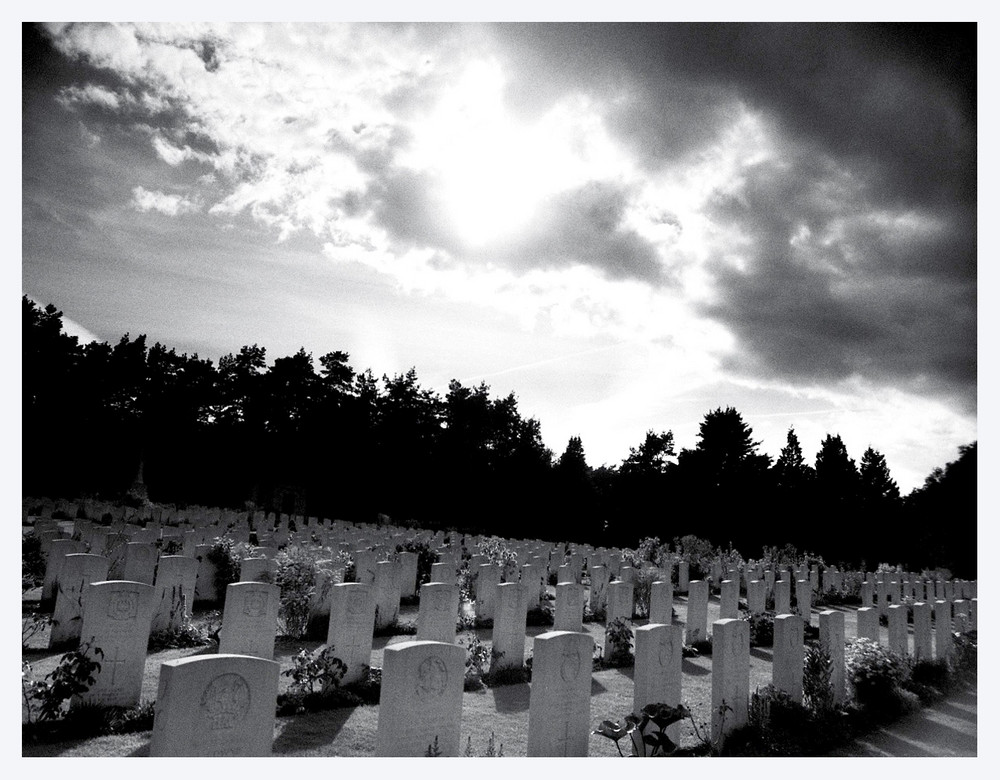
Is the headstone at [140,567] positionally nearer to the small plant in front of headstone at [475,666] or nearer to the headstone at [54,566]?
the headstone at [54,566]

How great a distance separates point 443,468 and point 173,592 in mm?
28350

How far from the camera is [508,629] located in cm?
686

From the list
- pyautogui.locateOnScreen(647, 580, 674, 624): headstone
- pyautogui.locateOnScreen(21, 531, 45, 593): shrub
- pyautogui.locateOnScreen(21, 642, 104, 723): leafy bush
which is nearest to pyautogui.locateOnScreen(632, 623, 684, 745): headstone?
pyautogui.locateOnScreen(647, 580, 674, 624): headstone

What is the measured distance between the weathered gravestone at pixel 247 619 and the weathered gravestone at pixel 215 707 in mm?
2219

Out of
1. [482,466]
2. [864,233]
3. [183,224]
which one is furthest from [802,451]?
[183,224]

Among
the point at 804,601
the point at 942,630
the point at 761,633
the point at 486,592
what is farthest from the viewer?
the point at 804,601

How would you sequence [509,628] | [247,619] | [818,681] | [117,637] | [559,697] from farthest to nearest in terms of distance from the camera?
[509,628]
[818,681]
[247,619]
[117,637]
[559,697]

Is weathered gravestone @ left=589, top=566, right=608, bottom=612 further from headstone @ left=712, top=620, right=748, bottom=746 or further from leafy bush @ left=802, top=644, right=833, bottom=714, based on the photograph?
headstone @ left=712, top=620, right=748, bottom=746

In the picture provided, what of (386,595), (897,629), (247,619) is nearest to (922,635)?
(897,629)

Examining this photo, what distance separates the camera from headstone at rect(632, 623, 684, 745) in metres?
4.63

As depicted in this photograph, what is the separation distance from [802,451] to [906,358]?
32.9 metres

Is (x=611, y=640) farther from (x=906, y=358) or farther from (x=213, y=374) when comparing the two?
(x=213, y=374)

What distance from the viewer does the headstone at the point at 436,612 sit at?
6.28m

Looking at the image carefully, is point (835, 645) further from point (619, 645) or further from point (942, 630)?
point (942, 630)
